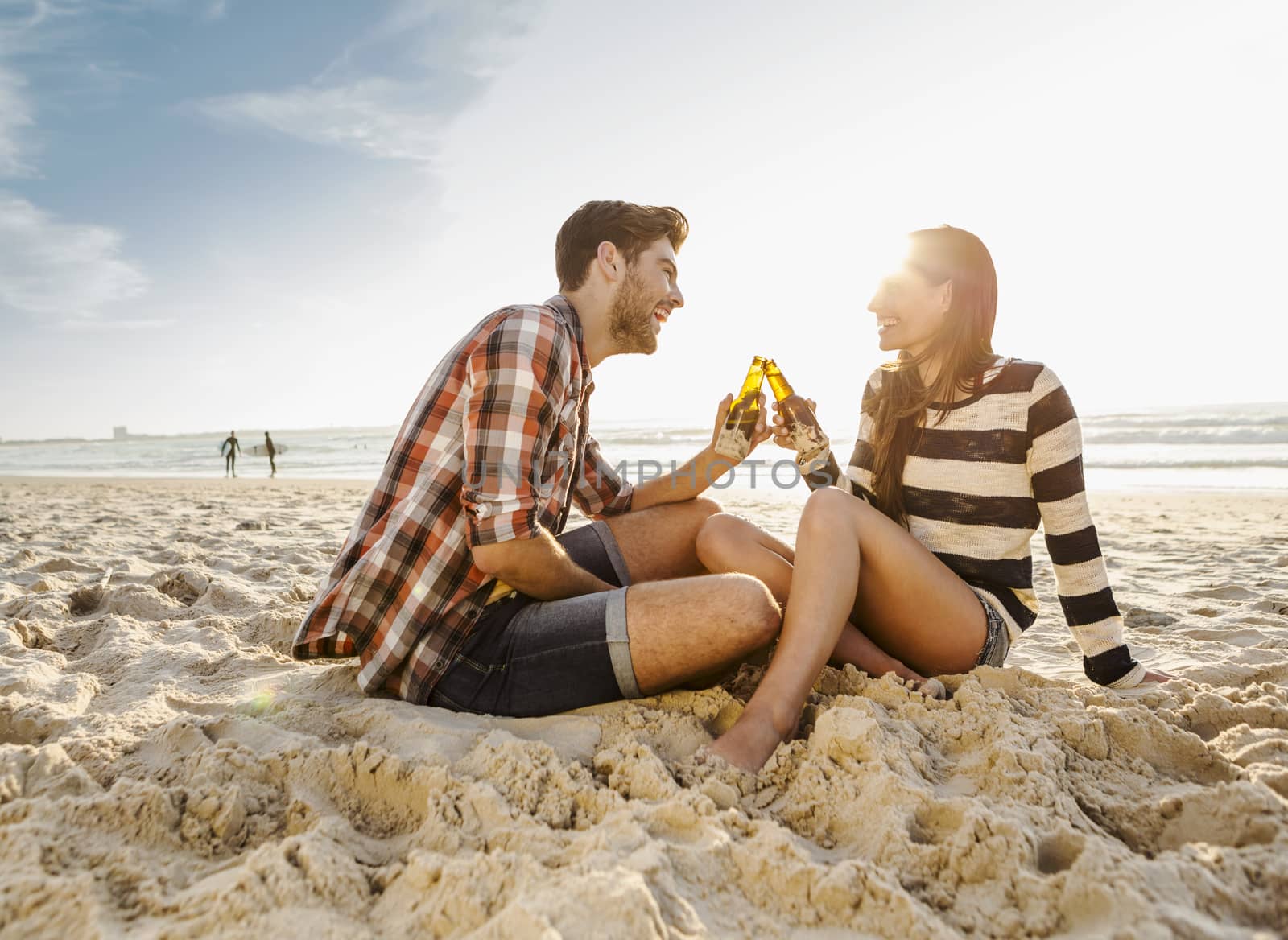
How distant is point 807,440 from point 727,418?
34 centimetres

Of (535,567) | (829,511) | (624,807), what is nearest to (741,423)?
(829,511)

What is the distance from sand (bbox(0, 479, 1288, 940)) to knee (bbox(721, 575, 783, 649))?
0.26 metres

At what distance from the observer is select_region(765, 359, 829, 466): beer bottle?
2.86 m

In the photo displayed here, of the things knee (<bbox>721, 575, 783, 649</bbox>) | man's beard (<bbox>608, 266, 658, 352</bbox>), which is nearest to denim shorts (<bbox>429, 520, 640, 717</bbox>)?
knee (<bbox>721, 575, 783, 649</bbox>)

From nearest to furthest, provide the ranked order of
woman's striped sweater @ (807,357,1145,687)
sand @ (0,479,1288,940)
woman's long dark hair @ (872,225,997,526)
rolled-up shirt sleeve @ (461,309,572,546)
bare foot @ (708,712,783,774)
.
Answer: sand @ (0,479,1288,940)
bare foot @ (708,712,783,774)
rolled-up shirt sleeve @ (461,309,572,546)
woman's striped sweater @ (807,357,1145,687)
woman's long dark hair @ (872,225,997,526)

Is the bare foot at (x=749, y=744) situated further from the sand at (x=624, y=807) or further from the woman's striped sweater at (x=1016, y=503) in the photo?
the woman's striped sweater at (x=1016, y=503)

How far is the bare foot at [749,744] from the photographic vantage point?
181cm

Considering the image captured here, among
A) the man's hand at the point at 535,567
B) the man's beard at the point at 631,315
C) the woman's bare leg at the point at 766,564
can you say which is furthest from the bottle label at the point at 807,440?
the man's hand at the point at 535,567

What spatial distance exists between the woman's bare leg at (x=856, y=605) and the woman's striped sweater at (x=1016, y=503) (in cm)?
20

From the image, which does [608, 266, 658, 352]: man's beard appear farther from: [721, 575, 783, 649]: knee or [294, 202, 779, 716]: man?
[721, 575, 783, 649]: knee

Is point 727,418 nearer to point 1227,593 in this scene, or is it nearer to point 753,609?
point 753,609

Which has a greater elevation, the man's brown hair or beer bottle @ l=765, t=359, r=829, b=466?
the man's brown hair

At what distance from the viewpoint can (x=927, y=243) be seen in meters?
2.61

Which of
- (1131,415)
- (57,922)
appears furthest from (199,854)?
(1131,415)
